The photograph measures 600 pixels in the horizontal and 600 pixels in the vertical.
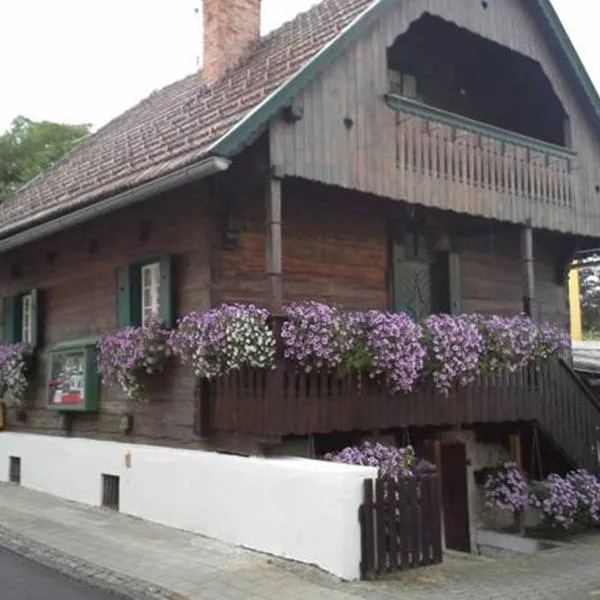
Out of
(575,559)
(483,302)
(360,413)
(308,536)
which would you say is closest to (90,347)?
(360,413)

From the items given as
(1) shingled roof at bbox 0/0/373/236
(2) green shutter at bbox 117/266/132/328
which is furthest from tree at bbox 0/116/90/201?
(2) green shutter at bbox 117/266/132/328

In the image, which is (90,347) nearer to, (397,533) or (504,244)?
(397,533)

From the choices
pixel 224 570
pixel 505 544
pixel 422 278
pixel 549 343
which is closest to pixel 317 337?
pixel 224 570

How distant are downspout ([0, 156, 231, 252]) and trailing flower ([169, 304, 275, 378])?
1.44 metres

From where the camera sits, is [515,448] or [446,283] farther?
[446,283]

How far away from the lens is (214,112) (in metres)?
10.6

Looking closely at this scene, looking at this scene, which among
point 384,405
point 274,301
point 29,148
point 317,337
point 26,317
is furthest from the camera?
point 29,148

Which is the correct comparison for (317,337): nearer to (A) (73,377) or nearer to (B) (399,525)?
(B) (399,525)

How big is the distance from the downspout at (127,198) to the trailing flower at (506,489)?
20.6 ft

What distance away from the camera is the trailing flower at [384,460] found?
8898 millimetres

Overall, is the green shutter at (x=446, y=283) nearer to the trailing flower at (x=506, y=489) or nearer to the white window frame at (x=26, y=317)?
the trailing flower at (x=506, y=489)

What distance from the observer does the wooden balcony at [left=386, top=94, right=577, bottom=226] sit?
1059 cm

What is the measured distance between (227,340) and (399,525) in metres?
2.55

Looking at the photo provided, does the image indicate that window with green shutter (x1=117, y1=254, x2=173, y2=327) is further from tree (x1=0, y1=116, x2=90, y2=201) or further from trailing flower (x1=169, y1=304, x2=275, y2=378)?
tree (x1=0, y1=116, x2=90, y2=201)
